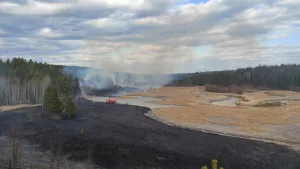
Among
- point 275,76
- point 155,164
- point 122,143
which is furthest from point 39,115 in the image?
point 275,76

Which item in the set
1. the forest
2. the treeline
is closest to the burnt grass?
the forest

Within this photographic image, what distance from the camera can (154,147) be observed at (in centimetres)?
3133

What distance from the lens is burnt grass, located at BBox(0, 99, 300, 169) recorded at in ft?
87.0

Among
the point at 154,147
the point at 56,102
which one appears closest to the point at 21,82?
the point at 56,102

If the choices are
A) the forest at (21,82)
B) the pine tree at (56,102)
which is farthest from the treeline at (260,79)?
the pine tree at (56,102)

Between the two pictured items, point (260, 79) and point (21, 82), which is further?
point (260, 79)

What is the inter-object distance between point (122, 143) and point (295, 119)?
34183 millimetres

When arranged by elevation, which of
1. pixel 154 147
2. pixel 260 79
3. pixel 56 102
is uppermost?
pixel 260 79

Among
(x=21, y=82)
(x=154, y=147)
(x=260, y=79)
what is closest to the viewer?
(x=154, y=147)

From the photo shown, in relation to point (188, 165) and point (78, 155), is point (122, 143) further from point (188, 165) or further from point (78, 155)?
point (188, 165)

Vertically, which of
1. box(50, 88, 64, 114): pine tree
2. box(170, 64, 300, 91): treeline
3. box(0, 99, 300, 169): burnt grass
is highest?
box(170, 64, 300, 91): treeline

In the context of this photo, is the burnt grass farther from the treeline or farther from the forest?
the treeline

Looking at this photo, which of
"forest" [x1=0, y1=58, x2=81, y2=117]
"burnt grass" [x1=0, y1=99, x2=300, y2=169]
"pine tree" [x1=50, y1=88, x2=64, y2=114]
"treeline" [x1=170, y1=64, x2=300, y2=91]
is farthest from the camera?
"treeline" [x1=170, y1=64, x2=300, y2=91]

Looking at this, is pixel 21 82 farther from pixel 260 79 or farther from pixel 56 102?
pixel 260 79
